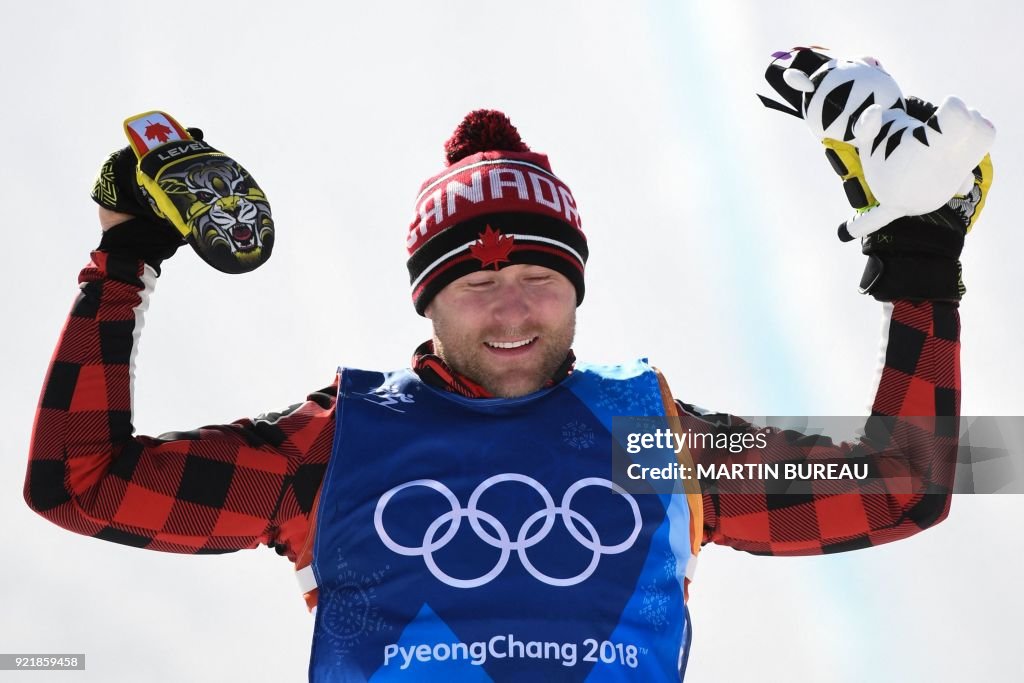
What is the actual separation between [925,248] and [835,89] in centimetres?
39

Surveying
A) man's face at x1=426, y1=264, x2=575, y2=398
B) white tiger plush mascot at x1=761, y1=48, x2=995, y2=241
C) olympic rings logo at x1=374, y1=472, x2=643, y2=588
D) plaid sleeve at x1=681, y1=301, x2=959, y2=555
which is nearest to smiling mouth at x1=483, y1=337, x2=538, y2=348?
man's face at x1=426, y1=264, x2=575, y2=398

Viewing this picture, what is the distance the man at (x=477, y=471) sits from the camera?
225cm

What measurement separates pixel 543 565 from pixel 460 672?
0.79 feet

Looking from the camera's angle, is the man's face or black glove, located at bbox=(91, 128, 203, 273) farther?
the man's face

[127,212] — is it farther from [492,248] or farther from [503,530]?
[503,530]

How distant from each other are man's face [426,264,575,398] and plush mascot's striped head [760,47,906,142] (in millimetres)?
596

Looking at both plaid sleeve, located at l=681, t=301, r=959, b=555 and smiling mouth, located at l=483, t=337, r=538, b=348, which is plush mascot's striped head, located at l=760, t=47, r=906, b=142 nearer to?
plaid sleeve, located at l=681, t=301, r=959, b=555

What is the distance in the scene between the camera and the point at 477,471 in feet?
7.79

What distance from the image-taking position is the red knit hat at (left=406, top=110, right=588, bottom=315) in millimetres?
2543

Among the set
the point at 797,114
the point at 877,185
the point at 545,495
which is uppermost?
the point at 797,114

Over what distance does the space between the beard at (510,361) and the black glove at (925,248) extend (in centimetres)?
65

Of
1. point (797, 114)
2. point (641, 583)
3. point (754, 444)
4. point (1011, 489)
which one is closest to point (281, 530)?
point (641, 583)

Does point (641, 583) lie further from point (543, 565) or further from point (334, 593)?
point (334, 593)

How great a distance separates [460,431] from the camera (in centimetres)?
243
